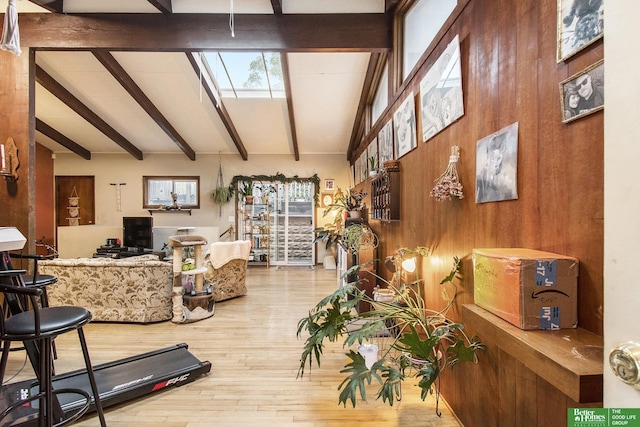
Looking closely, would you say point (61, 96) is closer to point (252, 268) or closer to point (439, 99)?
point (252, 268)

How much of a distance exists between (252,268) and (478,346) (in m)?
5.72

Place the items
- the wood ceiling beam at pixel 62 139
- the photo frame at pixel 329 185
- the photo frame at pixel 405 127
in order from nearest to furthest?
the photo frame at pixel 405 127 < the wood ceiling beam at pixel 62 139 < the photo frame at pixel 329 185

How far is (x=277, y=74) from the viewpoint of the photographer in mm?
4641

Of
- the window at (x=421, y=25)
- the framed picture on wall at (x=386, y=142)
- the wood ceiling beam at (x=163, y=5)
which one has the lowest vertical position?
the framed picture on wall at (x=386, y=142)

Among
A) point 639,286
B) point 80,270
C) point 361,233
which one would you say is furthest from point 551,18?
point 80,270

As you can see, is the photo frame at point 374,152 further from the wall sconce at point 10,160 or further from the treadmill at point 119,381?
the wall sconce at point 10,160

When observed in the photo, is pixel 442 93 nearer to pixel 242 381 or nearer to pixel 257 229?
pixel 242 381

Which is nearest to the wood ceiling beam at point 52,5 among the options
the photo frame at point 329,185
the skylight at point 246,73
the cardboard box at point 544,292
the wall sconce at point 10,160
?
the wall sconce at point 10,160

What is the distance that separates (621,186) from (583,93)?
2.01 feet

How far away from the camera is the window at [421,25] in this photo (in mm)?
2129

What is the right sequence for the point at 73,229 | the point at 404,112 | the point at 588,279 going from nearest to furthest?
the point at 588,279
the point at 404,112
the point at 73,229

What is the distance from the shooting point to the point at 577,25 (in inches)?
37.8

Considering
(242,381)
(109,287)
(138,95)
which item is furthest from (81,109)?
(242,381)

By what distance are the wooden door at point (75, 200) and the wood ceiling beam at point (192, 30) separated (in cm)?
489
